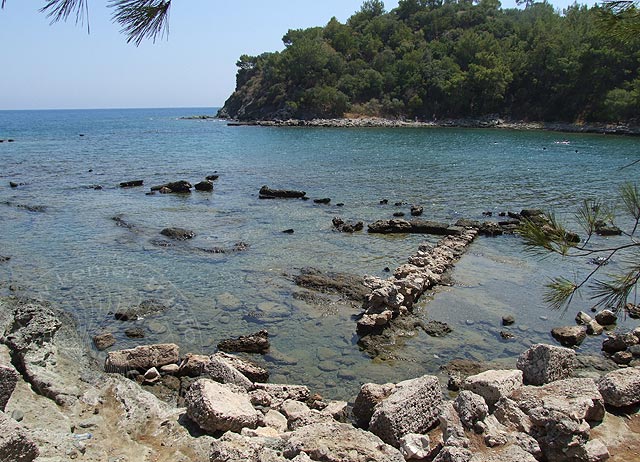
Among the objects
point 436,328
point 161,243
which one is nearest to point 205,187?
point 161,243

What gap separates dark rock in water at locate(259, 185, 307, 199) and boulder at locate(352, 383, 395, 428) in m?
23.6

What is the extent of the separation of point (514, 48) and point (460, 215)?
388 ft

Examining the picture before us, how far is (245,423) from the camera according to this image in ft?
26.5

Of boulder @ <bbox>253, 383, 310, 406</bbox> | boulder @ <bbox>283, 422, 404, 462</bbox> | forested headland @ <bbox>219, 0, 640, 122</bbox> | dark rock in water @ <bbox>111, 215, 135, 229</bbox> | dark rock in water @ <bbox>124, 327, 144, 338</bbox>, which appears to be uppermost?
forested headland @ <bbox>219, 0, 640, 122</bbox>

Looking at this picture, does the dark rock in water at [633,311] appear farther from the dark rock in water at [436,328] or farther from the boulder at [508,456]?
the boulder at [508,456]

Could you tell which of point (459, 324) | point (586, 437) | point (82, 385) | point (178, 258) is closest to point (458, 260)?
point (459, 324)

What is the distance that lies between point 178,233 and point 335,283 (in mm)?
9294

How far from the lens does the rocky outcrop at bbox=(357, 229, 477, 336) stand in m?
13.1

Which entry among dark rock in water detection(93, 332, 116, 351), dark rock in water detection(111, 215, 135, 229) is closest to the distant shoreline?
dark rock in water detection(111, 215, 135, 229)

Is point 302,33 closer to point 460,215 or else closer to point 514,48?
point 514,48

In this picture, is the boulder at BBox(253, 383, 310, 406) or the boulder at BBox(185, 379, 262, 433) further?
the boulder at BBox(253, 383, 310, 406)

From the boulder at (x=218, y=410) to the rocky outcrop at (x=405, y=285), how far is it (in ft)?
16.5

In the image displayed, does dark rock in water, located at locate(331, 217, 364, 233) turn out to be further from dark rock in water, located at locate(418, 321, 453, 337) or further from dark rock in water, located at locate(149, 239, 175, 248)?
dark rock in water, located at locate(418, 321, 453, 337)

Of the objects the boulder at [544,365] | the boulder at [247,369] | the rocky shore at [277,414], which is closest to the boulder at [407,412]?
the rocky shore at [277,414]
